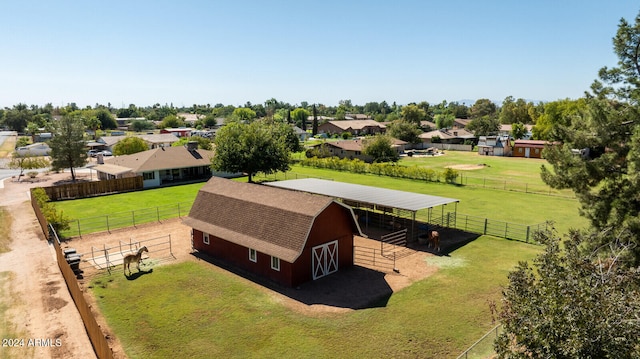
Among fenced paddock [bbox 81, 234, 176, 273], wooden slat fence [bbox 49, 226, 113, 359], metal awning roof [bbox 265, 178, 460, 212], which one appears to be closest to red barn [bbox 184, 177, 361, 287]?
fenced paddock [bbox 81, 234, 176, 273]

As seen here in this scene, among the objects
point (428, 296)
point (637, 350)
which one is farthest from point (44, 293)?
point (637, 350)

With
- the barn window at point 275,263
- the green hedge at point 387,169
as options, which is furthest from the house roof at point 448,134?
the barn window at point 275,263

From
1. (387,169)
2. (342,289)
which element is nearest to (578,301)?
(342,289)

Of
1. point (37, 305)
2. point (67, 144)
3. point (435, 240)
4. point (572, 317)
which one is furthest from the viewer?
point (67, 144)

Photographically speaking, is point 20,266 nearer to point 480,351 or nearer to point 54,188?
point 54,188

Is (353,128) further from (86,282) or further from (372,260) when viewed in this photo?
(86,282)

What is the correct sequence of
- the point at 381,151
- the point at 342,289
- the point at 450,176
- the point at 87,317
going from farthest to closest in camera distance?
the point at 381,151
the point at 450,176
the point at 342,289
the point at 87,317
